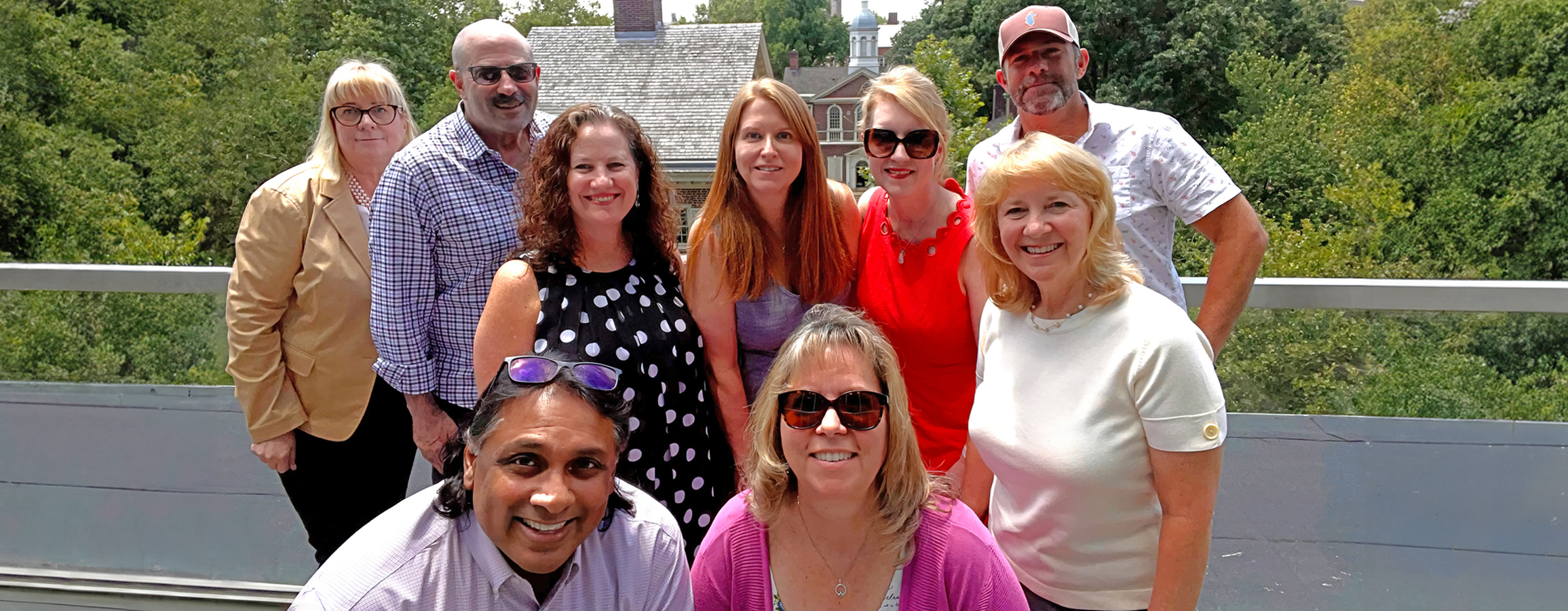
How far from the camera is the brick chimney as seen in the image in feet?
147

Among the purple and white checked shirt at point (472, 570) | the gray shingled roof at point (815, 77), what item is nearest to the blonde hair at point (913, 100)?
the purple and white checked shirt at point (472, 570)

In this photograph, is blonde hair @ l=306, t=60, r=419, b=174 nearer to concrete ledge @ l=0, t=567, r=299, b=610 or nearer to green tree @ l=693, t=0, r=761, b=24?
concrete ledge @ l=0, t=567, r=299, b=610

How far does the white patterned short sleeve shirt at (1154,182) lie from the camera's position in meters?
2.78

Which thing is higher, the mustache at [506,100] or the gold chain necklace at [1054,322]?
the mustache at [506,100]

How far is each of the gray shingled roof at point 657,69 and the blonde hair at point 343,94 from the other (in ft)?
131

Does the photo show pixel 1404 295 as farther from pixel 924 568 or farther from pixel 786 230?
pixel 924 568

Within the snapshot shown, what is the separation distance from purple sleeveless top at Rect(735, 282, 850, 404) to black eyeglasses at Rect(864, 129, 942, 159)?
0.36m

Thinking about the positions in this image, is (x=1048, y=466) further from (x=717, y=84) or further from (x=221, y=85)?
(x=221, y=85)

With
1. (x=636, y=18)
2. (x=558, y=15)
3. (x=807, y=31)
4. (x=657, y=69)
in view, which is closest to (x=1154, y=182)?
(x=657, y=69)

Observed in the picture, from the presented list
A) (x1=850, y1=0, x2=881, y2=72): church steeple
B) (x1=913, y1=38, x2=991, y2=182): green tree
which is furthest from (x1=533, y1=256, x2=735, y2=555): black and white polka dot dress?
(x1=850, y1=0, x2=881, y2=72): church steeple

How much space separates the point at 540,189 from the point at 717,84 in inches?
1652

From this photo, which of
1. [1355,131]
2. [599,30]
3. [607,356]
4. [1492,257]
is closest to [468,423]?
[607,356]

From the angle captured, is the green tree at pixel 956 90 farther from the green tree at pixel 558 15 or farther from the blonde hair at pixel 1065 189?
the blonde hair at pixel 1065 189

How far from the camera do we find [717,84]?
4359 cm
